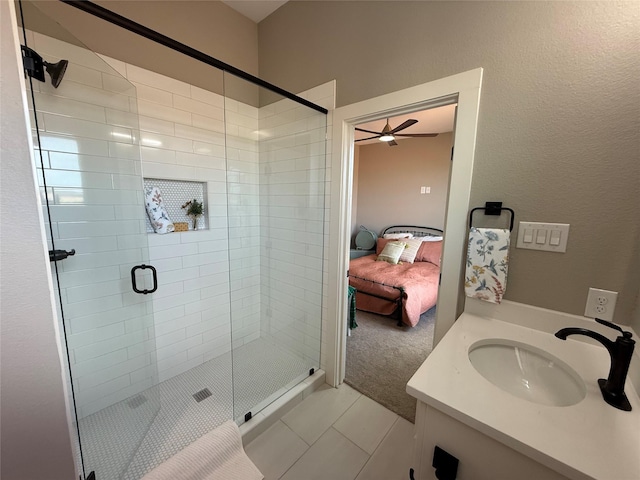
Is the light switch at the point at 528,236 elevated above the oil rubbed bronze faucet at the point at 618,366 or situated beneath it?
elevated above

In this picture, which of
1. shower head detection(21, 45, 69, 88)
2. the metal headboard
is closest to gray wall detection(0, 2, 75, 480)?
shower head detection(21, 45, 69, 88)

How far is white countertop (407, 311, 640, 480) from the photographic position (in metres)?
0.60

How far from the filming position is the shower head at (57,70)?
4.25ft

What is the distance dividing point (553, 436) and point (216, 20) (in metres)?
2.94

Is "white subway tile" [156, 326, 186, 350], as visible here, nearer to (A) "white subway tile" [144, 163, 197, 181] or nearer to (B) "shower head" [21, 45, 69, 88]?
(A) "white subway tile" [144, 163, 197, 181]

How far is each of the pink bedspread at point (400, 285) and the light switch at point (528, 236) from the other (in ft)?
6.13

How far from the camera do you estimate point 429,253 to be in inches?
156

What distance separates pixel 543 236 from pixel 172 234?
2309 mm

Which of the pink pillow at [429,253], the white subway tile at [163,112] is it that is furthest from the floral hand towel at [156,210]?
the pink pillow at [429,253]

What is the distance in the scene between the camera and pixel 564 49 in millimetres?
1033

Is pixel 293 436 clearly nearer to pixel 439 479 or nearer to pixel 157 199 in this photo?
pixel 439 479

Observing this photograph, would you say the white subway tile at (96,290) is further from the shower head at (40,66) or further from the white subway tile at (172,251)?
the shower head at (40,66)

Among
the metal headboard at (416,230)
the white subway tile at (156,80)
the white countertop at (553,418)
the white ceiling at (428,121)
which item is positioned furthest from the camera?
the metal headboard at (416,230)

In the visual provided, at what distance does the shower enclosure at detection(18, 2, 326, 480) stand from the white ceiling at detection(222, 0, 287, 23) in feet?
1.72
